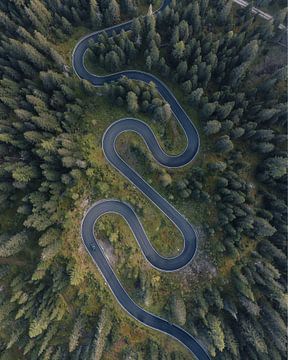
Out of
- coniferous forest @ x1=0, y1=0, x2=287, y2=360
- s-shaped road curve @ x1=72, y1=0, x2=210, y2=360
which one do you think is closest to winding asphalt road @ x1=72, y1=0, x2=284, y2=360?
s-shaped road curve @ x1=72, y1=0, x2=210, y2=360

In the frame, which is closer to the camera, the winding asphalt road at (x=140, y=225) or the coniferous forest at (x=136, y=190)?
the coniferous forest at (x=136, y=190)

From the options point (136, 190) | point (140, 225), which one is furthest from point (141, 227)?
point (136, 190)

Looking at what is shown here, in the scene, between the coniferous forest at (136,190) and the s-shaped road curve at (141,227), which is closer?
the coniferous forest at (136,190)

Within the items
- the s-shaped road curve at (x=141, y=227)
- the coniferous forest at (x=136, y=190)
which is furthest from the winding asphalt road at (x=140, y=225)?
the coniferous forest at (x=136, y=190)

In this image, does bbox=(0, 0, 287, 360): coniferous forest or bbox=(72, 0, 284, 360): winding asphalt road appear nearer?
bbox=(0, 0, 287, 360): coniferous forest

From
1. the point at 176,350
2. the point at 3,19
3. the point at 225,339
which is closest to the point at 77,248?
the point at 176,350

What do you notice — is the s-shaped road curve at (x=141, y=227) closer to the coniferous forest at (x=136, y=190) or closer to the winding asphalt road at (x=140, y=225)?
the winding asphalt road at (x=140, y=225)

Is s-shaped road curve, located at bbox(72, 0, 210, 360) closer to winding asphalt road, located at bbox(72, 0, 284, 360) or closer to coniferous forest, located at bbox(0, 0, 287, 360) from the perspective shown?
winding asphalt road, located at bbox(72, 0, 284, 360)

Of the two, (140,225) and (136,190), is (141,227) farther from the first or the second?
(136,190)

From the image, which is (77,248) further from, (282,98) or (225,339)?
(282,98)
